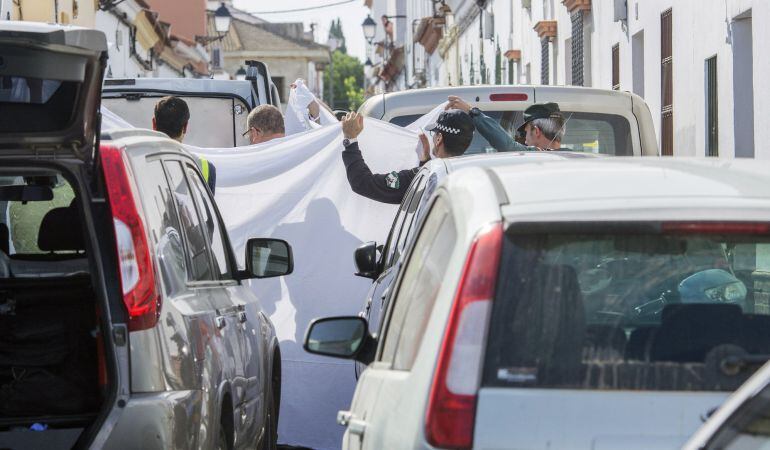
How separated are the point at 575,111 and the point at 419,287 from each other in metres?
5.82

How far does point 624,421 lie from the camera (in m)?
3.29

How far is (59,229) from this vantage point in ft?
19.1

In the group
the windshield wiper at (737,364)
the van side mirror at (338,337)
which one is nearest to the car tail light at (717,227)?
the windshield wiper at (737,364)

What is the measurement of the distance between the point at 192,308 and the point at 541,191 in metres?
1.84

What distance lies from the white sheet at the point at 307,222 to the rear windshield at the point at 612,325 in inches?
196

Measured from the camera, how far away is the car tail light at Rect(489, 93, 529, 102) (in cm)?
985

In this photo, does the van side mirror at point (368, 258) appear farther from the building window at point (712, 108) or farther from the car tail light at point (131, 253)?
the building window at point (712, 108)

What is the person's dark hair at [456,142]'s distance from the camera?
333 inches

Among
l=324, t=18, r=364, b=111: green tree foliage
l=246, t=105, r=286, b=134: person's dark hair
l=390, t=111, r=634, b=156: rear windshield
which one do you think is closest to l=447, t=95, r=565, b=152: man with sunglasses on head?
l=390, t=111, r=634, b=156: rear windshield

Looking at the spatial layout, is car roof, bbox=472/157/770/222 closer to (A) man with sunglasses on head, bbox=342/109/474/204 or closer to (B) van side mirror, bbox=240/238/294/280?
(B) van side mirror, bbox=240/238/294/280

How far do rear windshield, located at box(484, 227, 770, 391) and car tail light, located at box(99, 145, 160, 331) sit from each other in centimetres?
155

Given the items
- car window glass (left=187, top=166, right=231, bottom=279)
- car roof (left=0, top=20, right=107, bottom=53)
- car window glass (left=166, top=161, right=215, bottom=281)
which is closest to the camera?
car roof (left=0, top=20, right=107, bottom=53)

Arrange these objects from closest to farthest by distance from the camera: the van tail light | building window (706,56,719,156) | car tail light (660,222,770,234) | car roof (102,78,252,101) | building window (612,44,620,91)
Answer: the van tail light < car tail light (660,222,770,234) < car roof (102,78,252,101) < building window (706,56,719,156) < building window (612,44,620,91)

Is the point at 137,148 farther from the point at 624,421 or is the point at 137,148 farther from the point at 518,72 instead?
the point at 518,72
